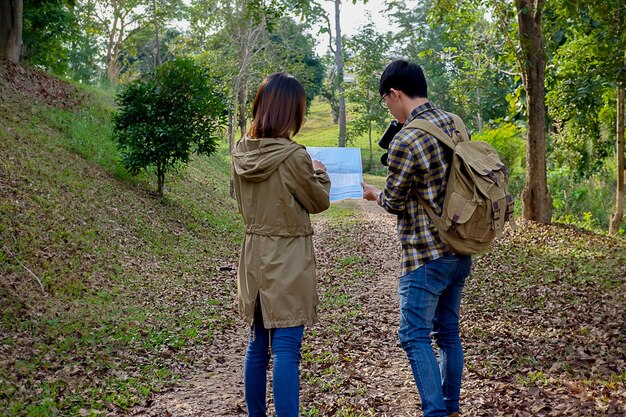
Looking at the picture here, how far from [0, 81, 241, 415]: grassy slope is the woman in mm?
2190

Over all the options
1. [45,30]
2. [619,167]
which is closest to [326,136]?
[45,30]

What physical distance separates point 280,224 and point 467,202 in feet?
3.31

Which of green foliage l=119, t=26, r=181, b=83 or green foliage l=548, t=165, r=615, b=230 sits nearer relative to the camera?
green foliage l=548, t=165, r=615, b=230

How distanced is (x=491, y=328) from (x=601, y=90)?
6.60 meters

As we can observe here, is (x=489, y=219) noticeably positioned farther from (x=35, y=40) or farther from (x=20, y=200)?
(x=35, y=40)

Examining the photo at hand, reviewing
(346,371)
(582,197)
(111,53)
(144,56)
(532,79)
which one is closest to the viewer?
(346,371)

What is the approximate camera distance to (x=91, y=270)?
9008mm

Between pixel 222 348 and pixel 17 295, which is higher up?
pixel 17 295

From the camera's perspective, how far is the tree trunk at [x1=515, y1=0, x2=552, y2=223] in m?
12.1

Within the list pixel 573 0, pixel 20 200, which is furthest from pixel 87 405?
pixel 573 0

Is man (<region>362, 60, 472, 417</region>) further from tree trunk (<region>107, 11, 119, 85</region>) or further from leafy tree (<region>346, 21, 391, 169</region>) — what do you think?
leafy tree (<region>346, 21, 391, 169</region>)

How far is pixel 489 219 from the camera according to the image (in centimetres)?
343

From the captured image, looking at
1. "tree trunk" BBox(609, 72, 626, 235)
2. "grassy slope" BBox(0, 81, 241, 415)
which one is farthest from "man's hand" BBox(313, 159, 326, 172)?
"tree trunk" BBox(609, 72, 626, 235)

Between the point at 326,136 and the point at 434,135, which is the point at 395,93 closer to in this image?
the point at 434,135
